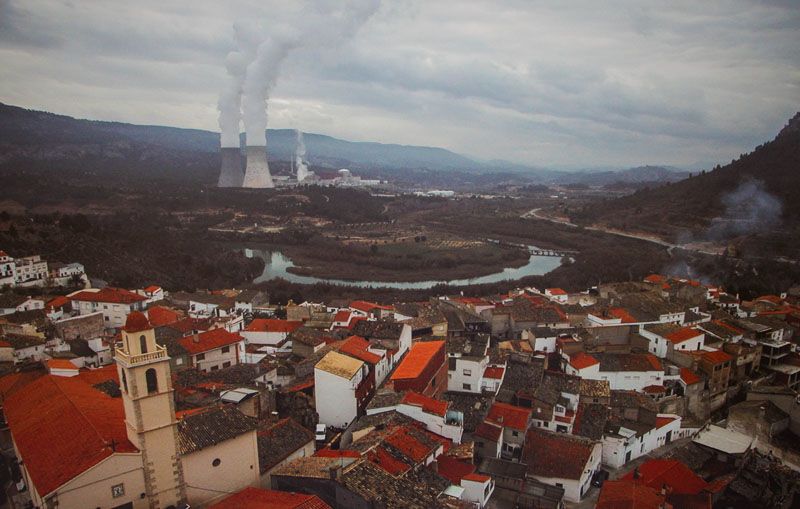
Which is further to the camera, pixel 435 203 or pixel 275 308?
pixel 435 203

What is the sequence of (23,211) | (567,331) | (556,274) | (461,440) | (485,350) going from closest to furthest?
(461,440), (485,350), (567,331), (556,274), (23,211)

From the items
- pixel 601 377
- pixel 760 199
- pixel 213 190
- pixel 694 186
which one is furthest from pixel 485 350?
pixel 213 190

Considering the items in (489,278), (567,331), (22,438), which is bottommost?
(489,278)

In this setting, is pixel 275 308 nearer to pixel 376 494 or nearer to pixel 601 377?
pixel 601 377

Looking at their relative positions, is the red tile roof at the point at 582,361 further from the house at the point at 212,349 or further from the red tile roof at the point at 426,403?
the house at the point at 212,349

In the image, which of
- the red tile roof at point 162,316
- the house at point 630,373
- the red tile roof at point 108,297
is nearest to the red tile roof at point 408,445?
the house at point 630,373

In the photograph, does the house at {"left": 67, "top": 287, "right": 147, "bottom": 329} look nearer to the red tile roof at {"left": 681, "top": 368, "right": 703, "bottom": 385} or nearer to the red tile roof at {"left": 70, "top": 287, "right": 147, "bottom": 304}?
the red tile roof at {"left": 70, "top": 287, "right": 147, "bottom": 304}

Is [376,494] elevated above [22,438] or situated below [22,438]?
below

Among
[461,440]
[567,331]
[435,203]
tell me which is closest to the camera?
[461,440]
